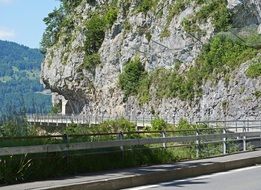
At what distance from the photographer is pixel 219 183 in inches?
526

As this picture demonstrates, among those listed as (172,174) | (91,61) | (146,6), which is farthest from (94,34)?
(172,174)

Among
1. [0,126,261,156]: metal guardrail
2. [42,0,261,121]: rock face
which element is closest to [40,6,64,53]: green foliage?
[42,0,261,121]: rock face

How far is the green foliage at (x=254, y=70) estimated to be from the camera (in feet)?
166

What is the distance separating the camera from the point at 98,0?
9044cm

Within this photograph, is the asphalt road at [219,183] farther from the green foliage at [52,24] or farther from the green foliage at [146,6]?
the green foliage at [52,24]

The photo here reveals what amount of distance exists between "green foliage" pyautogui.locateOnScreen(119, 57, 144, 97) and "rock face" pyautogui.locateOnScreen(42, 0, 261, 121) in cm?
97

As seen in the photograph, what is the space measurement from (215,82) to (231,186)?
43.4m

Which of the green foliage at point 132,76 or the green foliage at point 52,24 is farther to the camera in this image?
the green foliage at point 52,24

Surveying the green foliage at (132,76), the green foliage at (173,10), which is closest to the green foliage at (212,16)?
the green foliage at (173,10)

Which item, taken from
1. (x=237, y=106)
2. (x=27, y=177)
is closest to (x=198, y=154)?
(x=27, y=177)

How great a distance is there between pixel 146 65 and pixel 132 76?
8.02 ft

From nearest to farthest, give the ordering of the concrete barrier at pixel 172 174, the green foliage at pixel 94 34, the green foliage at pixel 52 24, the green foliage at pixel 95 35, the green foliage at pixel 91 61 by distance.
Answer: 1. the concrete barrier at pixel 172 174
2. the green foliage at pixel 91 61
3. the green foliage at pixel 95 35
4. the green foliage at pixel 94 34
5. the green foliage at pixel 52 24

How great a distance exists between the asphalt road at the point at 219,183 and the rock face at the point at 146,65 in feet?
114

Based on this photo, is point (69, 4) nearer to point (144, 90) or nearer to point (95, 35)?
point (95, 35)
